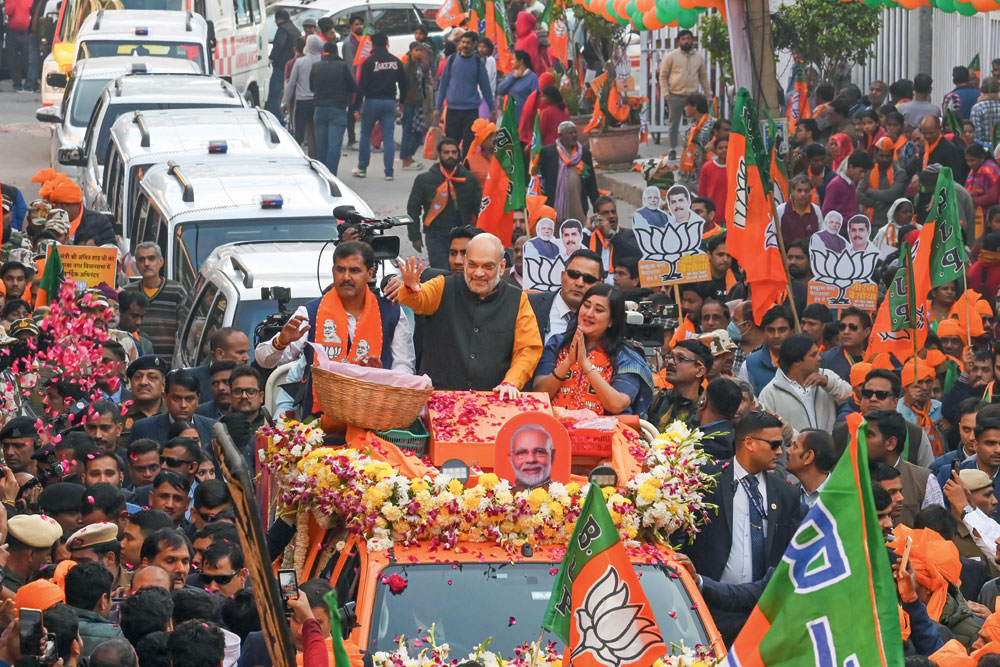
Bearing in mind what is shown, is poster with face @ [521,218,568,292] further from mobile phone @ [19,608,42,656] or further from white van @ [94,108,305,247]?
mobile phone @ [19,608,42,656]

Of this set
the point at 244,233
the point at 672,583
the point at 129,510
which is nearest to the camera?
the point at 672,583

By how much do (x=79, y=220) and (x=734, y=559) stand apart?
31.4ft

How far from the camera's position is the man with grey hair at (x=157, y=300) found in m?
13.5

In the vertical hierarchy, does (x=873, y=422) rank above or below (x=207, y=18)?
below

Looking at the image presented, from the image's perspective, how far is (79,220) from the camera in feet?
52.4

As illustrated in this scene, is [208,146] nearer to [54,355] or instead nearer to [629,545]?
[54,355]

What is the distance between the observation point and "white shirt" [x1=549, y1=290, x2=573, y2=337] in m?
9.83

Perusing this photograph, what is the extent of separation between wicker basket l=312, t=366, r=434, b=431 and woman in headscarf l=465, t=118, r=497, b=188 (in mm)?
9784

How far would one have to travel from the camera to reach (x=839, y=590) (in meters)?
5.38

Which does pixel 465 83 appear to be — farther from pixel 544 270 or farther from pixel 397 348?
pixel 397 348

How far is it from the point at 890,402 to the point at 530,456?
3.97m

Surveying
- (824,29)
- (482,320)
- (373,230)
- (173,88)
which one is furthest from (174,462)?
(824,29)

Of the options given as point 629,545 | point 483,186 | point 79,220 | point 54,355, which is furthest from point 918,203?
point 629,545

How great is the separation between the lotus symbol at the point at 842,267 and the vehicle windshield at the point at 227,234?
3.68 meters
